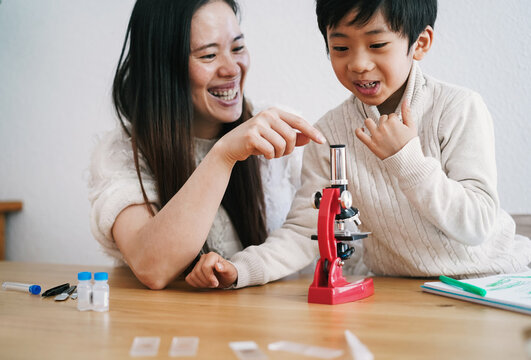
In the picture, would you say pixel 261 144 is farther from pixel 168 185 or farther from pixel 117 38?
pixel 117 38

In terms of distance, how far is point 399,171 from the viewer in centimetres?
98

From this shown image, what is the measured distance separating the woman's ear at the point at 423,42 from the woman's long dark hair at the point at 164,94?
0.58 meters

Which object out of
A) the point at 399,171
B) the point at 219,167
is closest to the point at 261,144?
the point at 219,167

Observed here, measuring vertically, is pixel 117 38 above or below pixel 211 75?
above

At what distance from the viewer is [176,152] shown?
4.41 feet

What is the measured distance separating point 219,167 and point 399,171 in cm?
37

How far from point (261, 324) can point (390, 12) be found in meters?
0.67

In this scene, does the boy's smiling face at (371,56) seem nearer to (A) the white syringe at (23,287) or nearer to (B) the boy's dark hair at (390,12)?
(B) the boy's dark hair at (390,12)

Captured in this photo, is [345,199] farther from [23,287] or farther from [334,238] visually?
[23,287]

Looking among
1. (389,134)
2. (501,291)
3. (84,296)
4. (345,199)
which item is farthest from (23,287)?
(501,291)

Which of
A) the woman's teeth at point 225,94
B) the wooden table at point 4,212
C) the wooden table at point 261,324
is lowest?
the wooden table at point 4,212

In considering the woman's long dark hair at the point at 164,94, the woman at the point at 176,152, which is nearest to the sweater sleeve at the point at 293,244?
the woman at the point at 176,152

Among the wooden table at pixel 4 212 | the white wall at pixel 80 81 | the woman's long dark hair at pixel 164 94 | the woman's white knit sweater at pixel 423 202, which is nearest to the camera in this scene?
the woman's white knit sweater at pixel 423 202

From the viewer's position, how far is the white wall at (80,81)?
172 cm
